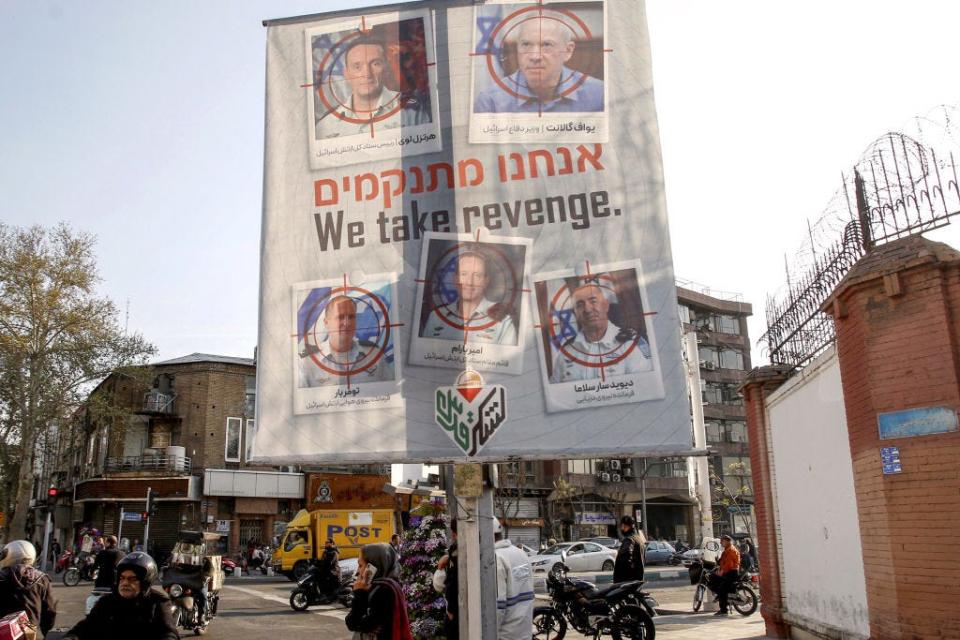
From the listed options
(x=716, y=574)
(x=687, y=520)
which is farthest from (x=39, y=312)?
(x=687, y=520)

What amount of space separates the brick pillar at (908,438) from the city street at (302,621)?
17.8 ft

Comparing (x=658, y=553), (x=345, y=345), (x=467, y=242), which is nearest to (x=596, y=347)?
(x=467, y=242)

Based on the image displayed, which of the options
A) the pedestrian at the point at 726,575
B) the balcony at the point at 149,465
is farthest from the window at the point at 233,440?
the pedestrian at the point at 726,575

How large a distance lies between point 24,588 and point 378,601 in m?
3.21

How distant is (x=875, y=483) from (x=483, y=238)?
4.42m

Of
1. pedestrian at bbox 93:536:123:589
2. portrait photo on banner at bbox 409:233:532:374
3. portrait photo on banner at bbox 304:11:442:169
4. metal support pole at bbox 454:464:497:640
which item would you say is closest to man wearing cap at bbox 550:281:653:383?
portrait photo on banner at bbox 409:233:532:374

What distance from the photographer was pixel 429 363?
7668mm

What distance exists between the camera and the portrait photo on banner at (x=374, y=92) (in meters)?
8.05

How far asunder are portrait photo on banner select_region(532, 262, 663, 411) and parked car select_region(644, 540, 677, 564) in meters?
36.3

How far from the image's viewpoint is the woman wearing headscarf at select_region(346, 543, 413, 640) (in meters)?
5.59

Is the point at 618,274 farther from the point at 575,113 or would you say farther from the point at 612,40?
the point at 612,40

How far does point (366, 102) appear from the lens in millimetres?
8219

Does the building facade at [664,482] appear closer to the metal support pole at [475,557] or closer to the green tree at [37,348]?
the green tree at [37,348]

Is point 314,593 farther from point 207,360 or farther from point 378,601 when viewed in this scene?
point 207,360
